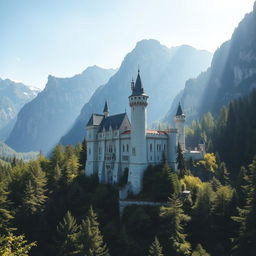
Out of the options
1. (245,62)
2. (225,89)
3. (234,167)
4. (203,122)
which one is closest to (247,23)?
(245,62)

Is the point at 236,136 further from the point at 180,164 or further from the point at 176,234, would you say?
the point at 176,234

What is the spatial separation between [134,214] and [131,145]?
1428 centimetres

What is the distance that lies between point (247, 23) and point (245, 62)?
31061 mm

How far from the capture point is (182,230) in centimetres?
4388

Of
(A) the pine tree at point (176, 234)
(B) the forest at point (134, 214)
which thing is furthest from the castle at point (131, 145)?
(A) the pine tree at point (176, 234)

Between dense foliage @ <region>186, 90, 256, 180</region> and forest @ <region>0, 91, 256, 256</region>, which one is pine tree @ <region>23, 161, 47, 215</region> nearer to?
forest @ <region>0, 91, 256, 256</region>

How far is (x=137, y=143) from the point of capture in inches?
2175

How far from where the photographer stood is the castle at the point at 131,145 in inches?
2181

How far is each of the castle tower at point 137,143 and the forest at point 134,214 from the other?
5.49 ft

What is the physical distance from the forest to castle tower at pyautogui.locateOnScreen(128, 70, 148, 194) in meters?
1.67

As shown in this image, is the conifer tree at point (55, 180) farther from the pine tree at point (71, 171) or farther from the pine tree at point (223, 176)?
the pine tree at point (223, 176)

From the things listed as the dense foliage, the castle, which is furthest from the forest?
the dense foliage

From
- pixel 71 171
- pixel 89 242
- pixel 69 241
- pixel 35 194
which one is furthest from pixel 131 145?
pixel 89 242

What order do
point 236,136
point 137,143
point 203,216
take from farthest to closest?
Result: point 236,136 < point 137,143 < point 203,216
